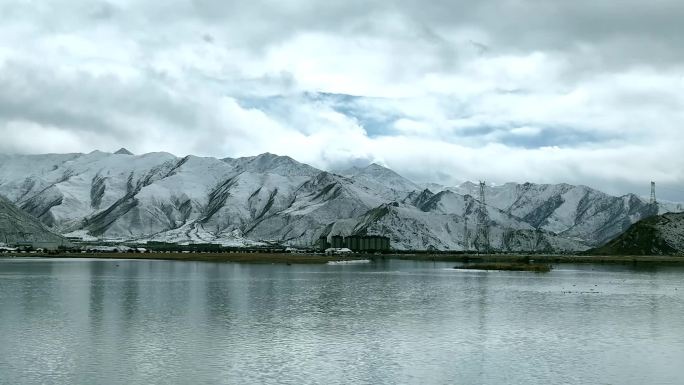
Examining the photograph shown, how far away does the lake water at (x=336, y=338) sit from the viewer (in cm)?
4512

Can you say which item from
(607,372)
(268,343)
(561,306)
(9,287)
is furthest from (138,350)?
(9,287)

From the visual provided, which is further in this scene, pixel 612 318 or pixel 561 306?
pixel 561 306

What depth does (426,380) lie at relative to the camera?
1716 inches

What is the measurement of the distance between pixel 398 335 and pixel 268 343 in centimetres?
1215

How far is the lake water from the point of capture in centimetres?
4512

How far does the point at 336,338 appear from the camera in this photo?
60.3 meters

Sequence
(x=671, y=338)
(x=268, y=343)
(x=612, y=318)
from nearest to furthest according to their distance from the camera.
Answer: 1. (x=268, y=343)
2. (x=671, y=338)
3. (x=612, y=318)

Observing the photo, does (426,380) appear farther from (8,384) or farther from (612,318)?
(612,318)

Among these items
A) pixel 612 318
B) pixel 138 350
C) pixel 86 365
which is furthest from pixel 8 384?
pixel 612 318

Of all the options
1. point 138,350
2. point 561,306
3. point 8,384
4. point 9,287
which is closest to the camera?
point 8,384

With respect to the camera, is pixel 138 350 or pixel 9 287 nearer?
pixel 138 350

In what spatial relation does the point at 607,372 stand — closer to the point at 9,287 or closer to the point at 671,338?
the point at 671,338

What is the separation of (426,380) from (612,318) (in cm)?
4074

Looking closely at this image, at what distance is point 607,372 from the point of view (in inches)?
1822
